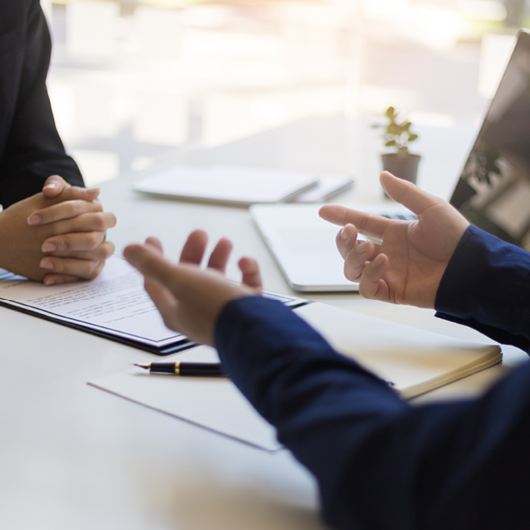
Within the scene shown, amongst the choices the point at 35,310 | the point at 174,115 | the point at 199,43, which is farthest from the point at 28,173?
the point at 199,43

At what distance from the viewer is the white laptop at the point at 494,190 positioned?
1.08 m

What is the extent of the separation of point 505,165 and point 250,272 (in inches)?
31.7

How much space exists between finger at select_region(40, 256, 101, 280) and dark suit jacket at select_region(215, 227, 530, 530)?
47cm

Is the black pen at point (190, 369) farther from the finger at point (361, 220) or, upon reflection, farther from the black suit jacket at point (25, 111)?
the black suit jacket at point (25, 111)

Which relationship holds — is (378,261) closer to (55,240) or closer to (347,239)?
(347,239)

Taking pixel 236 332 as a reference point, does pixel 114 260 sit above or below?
below

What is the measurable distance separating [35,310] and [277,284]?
1.05 feet

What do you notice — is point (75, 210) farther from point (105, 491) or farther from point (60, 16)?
point (60, 16)

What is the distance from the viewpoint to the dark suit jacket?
0.33 m

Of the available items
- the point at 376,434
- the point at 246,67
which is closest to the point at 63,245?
the point at 376,434

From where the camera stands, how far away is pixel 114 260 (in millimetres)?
966

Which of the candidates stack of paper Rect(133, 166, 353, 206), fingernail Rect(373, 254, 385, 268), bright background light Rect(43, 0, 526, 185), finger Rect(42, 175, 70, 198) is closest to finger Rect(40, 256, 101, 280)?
finger Rect(42, 175, 70, 198)

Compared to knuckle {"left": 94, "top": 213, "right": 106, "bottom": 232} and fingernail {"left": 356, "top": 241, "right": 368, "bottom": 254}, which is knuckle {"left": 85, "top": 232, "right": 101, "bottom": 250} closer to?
knuckle {"left": 94, "top": 213, "right": 106, "bottom": 232}

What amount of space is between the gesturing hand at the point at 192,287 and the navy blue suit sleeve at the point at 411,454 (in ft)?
0.27
